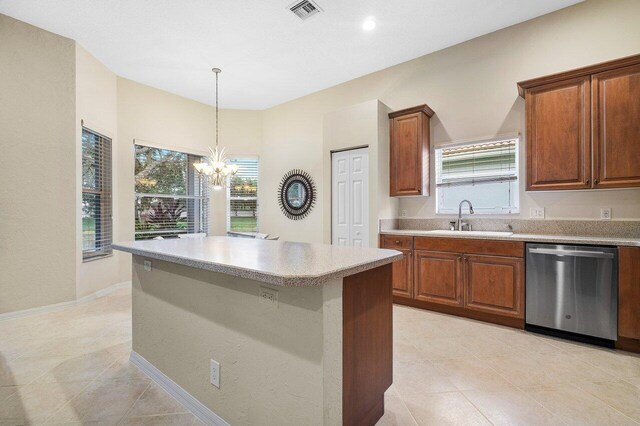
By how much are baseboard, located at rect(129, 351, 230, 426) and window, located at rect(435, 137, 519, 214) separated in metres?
3.42

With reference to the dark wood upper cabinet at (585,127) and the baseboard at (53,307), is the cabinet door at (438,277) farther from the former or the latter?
the baseboard at (53,307)

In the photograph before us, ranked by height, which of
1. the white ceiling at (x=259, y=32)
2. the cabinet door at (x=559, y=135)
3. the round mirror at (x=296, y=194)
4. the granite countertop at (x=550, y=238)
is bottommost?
the granite countertop at (x=550, y=238)

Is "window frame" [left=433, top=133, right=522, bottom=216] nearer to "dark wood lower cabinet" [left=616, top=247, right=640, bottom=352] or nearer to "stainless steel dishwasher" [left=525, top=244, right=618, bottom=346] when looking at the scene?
"stainless steel dishwasher" [left=525, top=244, right=618, bottom=346]

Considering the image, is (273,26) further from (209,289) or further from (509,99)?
(209,289)

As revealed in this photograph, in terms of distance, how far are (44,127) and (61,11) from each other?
128cm

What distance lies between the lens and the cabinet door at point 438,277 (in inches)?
132

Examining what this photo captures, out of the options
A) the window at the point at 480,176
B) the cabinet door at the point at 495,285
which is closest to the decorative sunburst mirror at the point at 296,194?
the window at the point at 480,176

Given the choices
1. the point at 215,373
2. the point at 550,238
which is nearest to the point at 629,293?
the point at 550,238

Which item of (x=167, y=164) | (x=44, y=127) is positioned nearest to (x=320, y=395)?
(x=44, y=127)

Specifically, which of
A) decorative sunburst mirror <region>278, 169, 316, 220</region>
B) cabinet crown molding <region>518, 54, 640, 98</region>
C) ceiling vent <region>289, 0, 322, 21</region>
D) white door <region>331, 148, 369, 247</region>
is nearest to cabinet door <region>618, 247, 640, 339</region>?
cabinet crown molding <region>518, 54, 640, 98</region>

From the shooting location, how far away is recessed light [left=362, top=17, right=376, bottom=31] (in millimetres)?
3404

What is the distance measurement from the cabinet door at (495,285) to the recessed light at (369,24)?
2799mm

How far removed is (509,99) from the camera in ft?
11.6

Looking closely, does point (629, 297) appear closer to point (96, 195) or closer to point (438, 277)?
point (438, 277)
